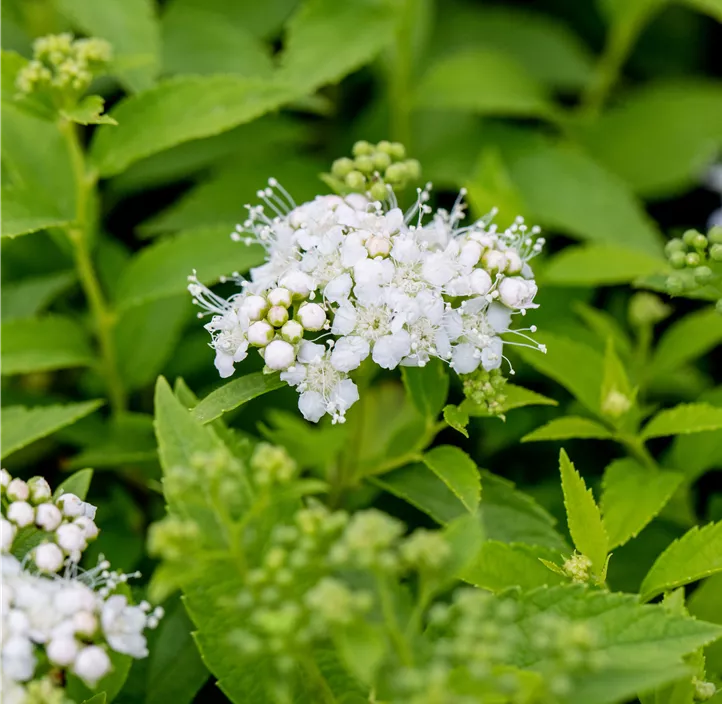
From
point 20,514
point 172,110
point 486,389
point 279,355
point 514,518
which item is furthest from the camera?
point 172,110

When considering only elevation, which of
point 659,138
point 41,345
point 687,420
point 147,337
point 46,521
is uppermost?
point 659,138

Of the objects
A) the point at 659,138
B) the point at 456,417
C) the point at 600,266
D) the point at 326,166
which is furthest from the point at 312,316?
the point at 659,138

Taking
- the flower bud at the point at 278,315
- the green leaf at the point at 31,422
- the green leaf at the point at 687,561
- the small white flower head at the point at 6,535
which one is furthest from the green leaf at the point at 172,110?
the green leaf at the point at 687,561

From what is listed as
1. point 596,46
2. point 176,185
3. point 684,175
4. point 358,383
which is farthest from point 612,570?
point 596,46

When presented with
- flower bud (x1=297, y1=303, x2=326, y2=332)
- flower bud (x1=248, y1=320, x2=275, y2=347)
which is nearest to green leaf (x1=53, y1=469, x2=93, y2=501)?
flower bud (x1=248, y1=320, x2=275, y2=347)

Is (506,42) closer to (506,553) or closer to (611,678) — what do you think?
(506,553)

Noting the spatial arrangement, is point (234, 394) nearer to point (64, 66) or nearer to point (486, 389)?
point (486, 389)

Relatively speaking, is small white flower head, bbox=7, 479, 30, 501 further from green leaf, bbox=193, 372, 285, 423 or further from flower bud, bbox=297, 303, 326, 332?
flower bud, bbox=297, 303, 326, 332
